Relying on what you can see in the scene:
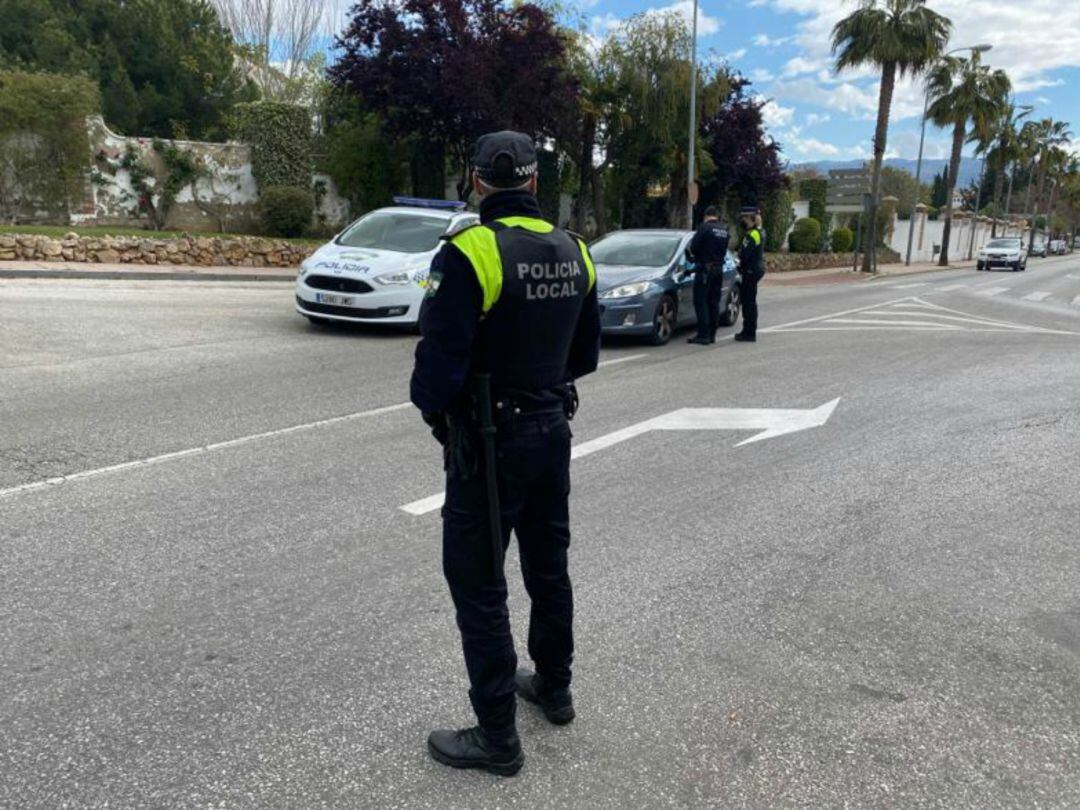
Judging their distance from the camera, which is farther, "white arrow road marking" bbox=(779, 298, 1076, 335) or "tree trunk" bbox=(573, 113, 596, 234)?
"tree trunk" bbox=(573, 113, 596, 234)

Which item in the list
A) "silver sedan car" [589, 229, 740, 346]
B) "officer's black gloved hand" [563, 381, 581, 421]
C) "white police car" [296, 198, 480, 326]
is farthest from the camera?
"silver sedan car" [589, 229, 740, 346]

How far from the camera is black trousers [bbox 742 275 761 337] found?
11414 mm

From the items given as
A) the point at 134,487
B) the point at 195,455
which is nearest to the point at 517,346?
the point at 134,487

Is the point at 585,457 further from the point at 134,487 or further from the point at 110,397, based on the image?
the point at 110,397

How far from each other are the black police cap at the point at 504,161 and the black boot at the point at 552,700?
165 cm

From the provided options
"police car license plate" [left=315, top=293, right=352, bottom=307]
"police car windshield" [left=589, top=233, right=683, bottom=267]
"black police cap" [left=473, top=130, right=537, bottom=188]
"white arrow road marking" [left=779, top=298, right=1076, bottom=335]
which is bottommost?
"white arrow road marking" [left=779, top=298, right=1076, bottom=335]

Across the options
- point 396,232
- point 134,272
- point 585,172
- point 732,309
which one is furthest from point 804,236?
point 396,232

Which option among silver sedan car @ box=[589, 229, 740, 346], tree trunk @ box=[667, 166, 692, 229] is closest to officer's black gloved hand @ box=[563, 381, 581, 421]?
silver sedan car @ box=[589, 229, 740, 346]

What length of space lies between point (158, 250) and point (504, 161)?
1786 centimetres

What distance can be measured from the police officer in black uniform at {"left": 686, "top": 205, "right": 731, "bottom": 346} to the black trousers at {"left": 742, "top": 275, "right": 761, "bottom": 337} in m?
0.39

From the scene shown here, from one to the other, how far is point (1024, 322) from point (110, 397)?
1548 cm

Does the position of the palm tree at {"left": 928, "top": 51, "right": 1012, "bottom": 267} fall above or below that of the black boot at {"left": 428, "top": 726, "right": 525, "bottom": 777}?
above

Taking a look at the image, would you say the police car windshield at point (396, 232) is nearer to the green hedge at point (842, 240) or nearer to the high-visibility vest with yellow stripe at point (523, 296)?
the high-visibility vest with yellow stripe at point (523, 296)

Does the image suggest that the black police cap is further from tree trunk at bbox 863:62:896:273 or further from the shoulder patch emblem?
tree trunk at bbox 863:62:896:273
